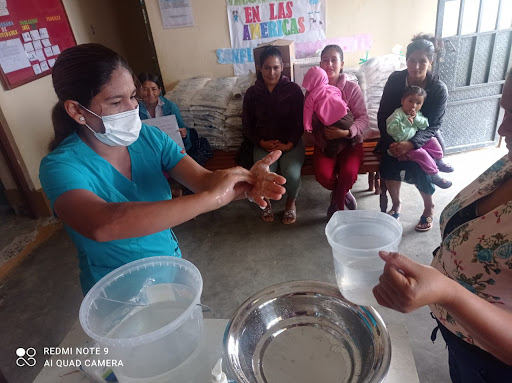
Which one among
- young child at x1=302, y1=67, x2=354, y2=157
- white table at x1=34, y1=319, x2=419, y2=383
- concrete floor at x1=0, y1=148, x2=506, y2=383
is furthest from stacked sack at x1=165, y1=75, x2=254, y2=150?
white table at x1=34, y1=319, x2=419, y2=383

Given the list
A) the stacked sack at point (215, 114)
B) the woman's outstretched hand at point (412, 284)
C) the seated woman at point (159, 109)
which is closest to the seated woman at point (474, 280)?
the woman's outstretched hand at point (412, 284)

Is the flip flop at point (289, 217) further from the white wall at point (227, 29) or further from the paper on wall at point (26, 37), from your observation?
the paper on wall at point (26, 37)

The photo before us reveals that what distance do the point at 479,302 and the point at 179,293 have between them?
0.71 m

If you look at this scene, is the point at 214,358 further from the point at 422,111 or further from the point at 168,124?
the point at 422,111

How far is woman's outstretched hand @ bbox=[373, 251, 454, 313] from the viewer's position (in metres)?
0.67

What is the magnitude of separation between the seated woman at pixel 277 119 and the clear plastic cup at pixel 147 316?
1990 millimetres

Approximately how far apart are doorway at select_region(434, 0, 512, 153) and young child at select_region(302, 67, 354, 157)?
1339mm

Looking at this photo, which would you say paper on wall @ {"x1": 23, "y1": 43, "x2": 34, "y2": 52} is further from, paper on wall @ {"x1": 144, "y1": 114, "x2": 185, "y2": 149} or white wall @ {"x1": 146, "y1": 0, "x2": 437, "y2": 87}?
paper on wall @ {"x1": 144, "y1": 114, "x2": 185, "y2": 149}

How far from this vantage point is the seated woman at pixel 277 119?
283cm

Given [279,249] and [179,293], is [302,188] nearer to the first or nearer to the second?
[279,249]

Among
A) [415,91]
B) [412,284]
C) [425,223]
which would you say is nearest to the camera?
[412,284]

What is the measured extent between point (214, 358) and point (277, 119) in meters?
2.23

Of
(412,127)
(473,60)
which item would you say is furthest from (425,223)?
(473,60)

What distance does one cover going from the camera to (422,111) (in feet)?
8.56
